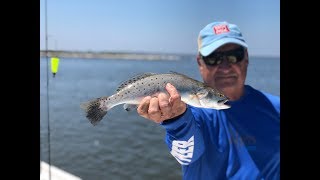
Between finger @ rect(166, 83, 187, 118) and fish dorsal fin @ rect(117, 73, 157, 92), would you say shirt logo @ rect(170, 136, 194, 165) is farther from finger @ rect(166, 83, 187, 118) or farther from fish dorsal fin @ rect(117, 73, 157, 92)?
fish dorsal fin @ rect(117, 73, 157, 92)

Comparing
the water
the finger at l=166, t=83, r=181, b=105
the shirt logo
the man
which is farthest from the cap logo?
the water

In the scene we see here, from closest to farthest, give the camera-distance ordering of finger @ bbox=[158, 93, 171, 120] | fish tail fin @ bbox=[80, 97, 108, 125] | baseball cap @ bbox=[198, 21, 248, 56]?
finger @ bbox=[158, 93, 171, 120], fish tail fin @ bbox=[80, 97, 108, 125], baseball cap @ bbox=[198, 21, 248, 56]

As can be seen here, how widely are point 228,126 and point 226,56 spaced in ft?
1.05

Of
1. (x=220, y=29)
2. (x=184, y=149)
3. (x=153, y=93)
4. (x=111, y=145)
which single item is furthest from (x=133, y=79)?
(x=111, y=145)

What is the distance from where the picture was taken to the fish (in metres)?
1.50

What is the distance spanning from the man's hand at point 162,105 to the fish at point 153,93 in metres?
0.03

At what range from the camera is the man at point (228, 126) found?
161 cm

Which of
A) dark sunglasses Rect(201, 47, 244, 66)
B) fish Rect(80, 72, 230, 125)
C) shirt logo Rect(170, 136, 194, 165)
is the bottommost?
shirt logo Rect(170, 136, 194, 165)

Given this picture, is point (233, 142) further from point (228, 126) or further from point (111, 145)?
point (111, 145)

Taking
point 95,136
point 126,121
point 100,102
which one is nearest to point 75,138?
point 95,136

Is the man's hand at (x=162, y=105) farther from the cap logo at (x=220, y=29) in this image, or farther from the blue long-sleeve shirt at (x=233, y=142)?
the cap logo at (x=220, y=29)

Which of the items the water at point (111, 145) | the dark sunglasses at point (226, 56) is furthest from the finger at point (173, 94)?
the water at point (111, 145)
